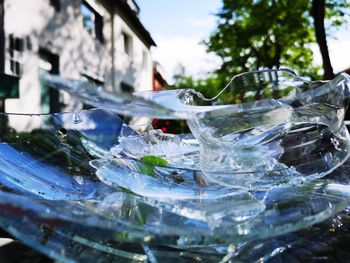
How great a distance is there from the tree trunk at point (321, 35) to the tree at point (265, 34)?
2.73 metres

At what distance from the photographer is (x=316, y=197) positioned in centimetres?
81

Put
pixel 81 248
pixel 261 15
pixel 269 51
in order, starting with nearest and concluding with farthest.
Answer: pixel 81 248 → pixel 261 15 → pixel 269 51

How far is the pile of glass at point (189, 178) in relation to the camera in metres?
0.64

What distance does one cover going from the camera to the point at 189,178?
948mm

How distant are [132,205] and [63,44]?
866cm

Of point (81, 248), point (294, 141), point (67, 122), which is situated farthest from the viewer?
point (67, 122)

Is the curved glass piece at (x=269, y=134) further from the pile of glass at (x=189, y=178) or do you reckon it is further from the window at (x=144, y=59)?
the window at (x=144, y=59)

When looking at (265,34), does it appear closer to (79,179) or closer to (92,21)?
(92,21)

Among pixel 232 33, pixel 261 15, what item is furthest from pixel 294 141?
pixel 232 33

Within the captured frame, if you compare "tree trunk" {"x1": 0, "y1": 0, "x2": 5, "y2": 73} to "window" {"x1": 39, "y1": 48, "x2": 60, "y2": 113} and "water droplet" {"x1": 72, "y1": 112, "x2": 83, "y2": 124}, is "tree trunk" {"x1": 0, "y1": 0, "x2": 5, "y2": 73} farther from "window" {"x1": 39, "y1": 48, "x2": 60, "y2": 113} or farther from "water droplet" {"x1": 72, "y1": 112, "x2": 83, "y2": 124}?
"water droplet" {"x1": 72, "y1": 112, "x2": 83, "y2": 124}

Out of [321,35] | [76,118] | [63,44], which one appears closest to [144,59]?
[63,44]

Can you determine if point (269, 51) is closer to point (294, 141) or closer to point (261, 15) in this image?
point (261, 15)

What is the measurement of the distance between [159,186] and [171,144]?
537 mm

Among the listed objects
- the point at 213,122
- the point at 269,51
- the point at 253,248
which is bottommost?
the point at 253,248
